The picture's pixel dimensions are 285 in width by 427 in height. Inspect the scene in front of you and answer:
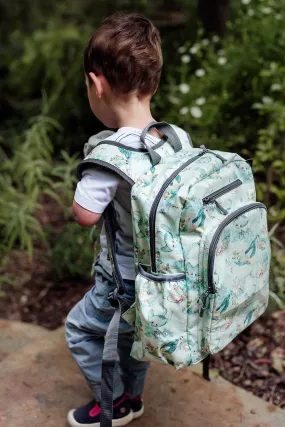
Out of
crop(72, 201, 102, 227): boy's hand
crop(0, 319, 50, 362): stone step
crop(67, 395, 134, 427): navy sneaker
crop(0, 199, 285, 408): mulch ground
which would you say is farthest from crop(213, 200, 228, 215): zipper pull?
crop(0, 319, 50, 362): stone step

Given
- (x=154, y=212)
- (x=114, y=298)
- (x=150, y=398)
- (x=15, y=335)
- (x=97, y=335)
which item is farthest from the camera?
(x=15, y=335)

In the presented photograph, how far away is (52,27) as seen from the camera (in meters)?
6.86

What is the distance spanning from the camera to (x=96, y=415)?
246 cm

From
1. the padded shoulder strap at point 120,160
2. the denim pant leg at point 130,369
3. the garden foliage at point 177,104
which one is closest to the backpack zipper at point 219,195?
the padded shoulder strap at point 120,160

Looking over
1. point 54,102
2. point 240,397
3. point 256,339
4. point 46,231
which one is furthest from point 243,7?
point 240,397

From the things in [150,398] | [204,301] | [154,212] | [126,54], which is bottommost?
[150,398]

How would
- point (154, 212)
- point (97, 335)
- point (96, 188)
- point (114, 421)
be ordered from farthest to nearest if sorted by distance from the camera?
point (114, 421) < point (97, 335) < point (96, 188) < point (154, 212)

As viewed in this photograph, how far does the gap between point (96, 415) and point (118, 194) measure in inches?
39.6

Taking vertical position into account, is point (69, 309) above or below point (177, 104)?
below

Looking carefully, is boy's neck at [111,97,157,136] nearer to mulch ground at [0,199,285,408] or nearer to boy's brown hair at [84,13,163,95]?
boy's brown hair at [84,13,163,95]

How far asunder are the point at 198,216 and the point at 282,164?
205 centimetres

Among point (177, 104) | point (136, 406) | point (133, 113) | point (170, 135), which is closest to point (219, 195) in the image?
point (170, 135)

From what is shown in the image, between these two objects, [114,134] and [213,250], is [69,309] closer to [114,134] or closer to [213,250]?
[114,134]

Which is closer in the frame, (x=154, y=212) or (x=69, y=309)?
(x=154, y=212)
